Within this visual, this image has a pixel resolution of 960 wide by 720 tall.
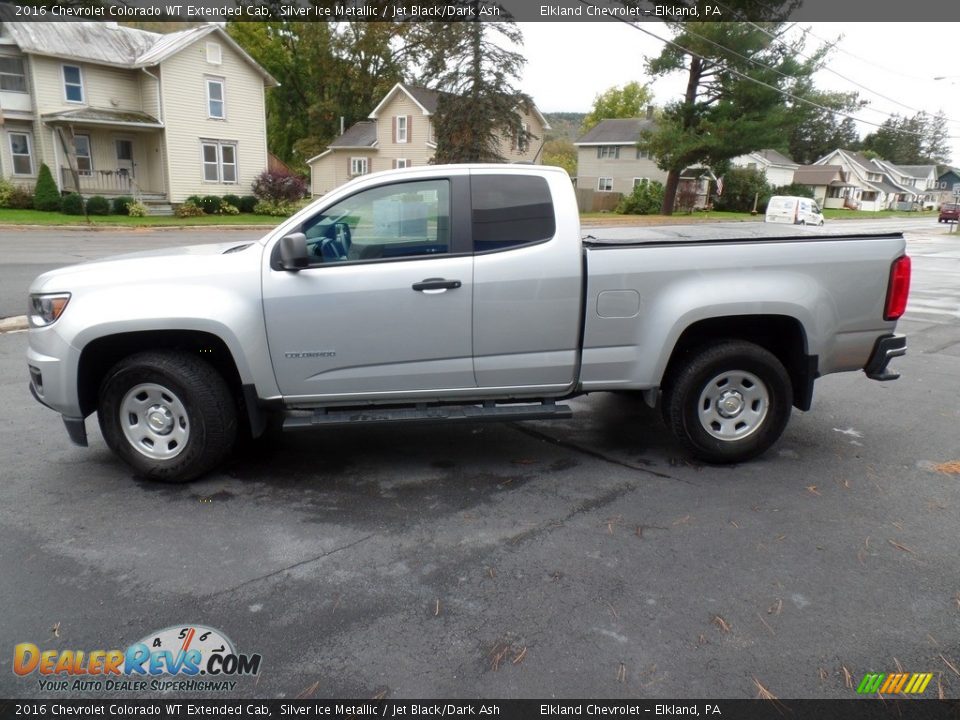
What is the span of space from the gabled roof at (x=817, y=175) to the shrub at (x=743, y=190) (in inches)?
1059

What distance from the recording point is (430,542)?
3906 mm

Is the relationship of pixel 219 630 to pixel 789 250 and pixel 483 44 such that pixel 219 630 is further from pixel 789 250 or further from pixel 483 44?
pixel 483 44

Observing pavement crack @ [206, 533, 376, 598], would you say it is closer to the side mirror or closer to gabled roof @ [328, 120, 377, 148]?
the side mirror

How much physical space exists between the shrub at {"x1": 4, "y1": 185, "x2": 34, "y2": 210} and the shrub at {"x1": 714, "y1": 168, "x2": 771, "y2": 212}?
146 feet

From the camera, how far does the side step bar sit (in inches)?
180

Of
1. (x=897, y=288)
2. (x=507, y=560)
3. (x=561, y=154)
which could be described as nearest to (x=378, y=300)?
(x=507, y=560)

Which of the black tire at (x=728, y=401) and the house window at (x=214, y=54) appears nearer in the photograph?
the black tire at (x=728, y=401)

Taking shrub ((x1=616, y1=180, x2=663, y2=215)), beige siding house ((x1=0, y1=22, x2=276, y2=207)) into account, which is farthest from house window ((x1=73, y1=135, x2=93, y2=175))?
shrub ((x1=616, y1=180, x2=663, y2=215))

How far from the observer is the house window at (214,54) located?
108ft

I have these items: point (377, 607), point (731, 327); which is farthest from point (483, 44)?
point (377, 607)

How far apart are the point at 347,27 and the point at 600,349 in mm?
56841

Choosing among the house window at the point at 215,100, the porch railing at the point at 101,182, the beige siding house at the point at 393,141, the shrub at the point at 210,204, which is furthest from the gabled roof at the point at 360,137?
the porch railing at the point at 101,182

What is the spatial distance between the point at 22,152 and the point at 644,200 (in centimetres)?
3528

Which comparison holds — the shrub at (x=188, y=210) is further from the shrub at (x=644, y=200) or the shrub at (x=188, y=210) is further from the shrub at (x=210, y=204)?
the shrub at (x=644, y=200)
